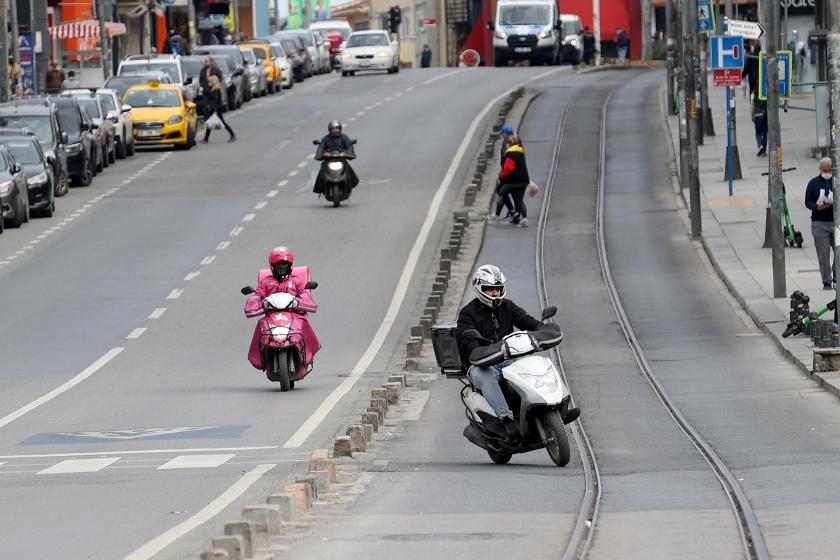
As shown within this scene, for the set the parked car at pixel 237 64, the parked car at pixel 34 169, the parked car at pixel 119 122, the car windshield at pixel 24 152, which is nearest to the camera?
the parked car at pixel 34 169

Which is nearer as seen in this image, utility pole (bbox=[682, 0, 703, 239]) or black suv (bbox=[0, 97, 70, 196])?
utility pole (bbox=[682, 0, 703, 239])

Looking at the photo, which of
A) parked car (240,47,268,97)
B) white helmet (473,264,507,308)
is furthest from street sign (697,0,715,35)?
white helmet (473,264,507,308)

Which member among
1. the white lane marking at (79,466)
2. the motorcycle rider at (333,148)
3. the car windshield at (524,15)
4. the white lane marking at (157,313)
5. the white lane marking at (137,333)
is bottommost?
the white lane marking at (137,333)

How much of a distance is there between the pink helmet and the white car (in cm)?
5225

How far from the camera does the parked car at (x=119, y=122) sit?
46.7m

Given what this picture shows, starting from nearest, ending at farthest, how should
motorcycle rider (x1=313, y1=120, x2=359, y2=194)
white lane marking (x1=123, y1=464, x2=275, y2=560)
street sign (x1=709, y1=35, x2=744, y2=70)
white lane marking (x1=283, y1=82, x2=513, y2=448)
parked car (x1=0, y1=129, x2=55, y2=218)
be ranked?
white lane marking (x1=123, y1=464, x2=275, y2=560) → white lane marking (x1=283, y1=82, x2=513, y2=448) → street sign (x1=709, y1=35, x2=744, y2=70) → motorcycle rider (x1=313, y1=120, x2=359, y2=194) → parked car (x1=0, y1=129, x2=55, y2=218)

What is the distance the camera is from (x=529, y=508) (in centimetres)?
1220

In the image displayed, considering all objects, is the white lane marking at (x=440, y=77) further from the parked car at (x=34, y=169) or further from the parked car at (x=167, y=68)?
the parked car at (x=34, y=169)

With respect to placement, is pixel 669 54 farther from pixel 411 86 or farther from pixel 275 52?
pixel 275 52

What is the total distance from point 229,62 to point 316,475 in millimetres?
47683

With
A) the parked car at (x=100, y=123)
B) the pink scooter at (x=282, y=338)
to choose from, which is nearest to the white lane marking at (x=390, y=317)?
the pink scooter at (x=282, y=338)

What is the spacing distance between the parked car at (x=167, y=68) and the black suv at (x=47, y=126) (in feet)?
41.1

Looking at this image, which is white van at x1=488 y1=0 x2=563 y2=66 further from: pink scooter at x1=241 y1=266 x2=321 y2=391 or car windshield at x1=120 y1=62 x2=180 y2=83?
pink scooter at x1=241 y1=266 x2=321 y2=391

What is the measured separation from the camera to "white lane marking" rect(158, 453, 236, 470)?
591 inches
